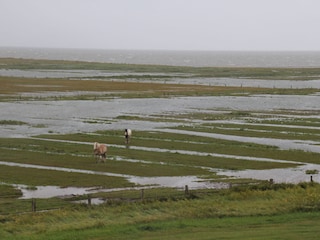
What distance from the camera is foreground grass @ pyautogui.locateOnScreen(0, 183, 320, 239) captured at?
22.4 m

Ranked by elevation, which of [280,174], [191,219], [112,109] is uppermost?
[191,219]

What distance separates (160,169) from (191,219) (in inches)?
510

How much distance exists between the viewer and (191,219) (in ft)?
81.3

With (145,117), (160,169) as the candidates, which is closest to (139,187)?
(160,169)

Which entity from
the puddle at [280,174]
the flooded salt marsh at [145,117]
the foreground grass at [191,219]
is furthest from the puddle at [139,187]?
the foreground grass at [191,219]

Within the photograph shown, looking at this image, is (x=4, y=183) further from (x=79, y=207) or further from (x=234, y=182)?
(x=234, y=182)

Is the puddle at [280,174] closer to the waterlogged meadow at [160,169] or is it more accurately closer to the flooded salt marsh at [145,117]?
the flooded salt marsh at [145,117]

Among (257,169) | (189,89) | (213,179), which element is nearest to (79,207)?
(213,179)

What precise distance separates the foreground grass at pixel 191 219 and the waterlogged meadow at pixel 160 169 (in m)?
0.04

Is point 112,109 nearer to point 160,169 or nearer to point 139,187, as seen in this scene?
point 160,169

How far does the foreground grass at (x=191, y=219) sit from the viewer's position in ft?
73.6

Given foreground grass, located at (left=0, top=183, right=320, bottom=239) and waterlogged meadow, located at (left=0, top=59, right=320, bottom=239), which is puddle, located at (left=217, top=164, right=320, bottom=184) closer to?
waterlogged meadow, located at (left=0, top=59, right=320, bottom=239)

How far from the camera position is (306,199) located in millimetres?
27391

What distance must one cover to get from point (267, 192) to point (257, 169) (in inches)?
361
